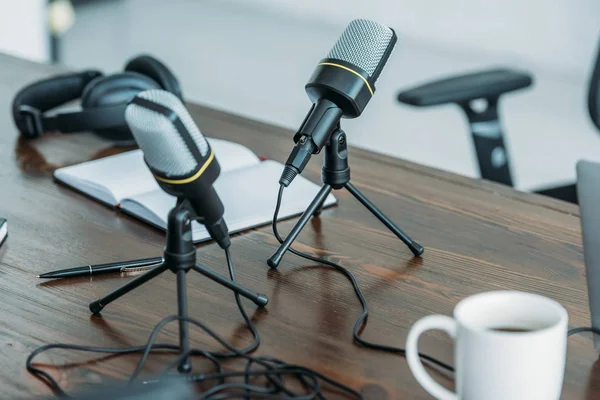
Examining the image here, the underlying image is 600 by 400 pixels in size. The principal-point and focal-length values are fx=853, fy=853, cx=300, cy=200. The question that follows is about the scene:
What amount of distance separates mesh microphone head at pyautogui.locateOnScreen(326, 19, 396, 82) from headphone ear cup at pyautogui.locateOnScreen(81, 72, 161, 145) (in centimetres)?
52

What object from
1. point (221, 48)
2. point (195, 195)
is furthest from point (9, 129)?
point (221, 48)

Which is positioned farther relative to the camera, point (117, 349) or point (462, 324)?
point (117, 349)

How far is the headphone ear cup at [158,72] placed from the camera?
1349 millimetres

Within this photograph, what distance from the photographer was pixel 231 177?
1.15m

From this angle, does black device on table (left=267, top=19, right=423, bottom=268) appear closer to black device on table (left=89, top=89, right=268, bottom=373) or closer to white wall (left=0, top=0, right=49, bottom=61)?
black device on table (left=89, top=89, right=268, bottom=373)

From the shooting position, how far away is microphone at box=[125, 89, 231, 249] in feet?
2.24

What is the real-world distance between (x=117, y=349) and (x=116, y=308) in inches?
3.3

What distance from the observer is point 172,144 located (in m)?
0.69

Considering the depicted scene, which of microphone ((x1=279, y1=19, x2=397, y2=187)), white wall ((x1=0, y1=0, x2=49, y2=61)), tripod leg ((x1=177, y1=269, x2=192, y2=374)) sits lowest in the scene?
white wall ((x1=0, y1=0, x2=49, y2=61))

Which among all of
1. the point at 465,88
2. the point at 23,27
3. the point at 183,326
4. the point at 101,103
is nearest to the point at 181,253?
the point at 183,326

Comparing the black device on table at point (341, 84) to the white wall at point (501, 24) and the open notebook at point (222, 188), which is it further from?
the white wall at point (501, 24)

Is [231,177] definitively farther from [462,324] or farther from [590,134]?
[590,134]

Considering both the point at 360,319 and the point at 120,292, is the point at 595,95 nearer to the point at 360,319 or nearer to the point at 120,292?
the point at 360,319

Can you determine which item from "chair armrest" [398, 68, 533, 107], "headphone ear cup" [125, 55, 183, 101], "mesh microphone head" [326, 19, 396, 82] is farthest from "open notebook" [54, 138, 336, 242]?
"chair armrest" [398, 68, 533, 107]
